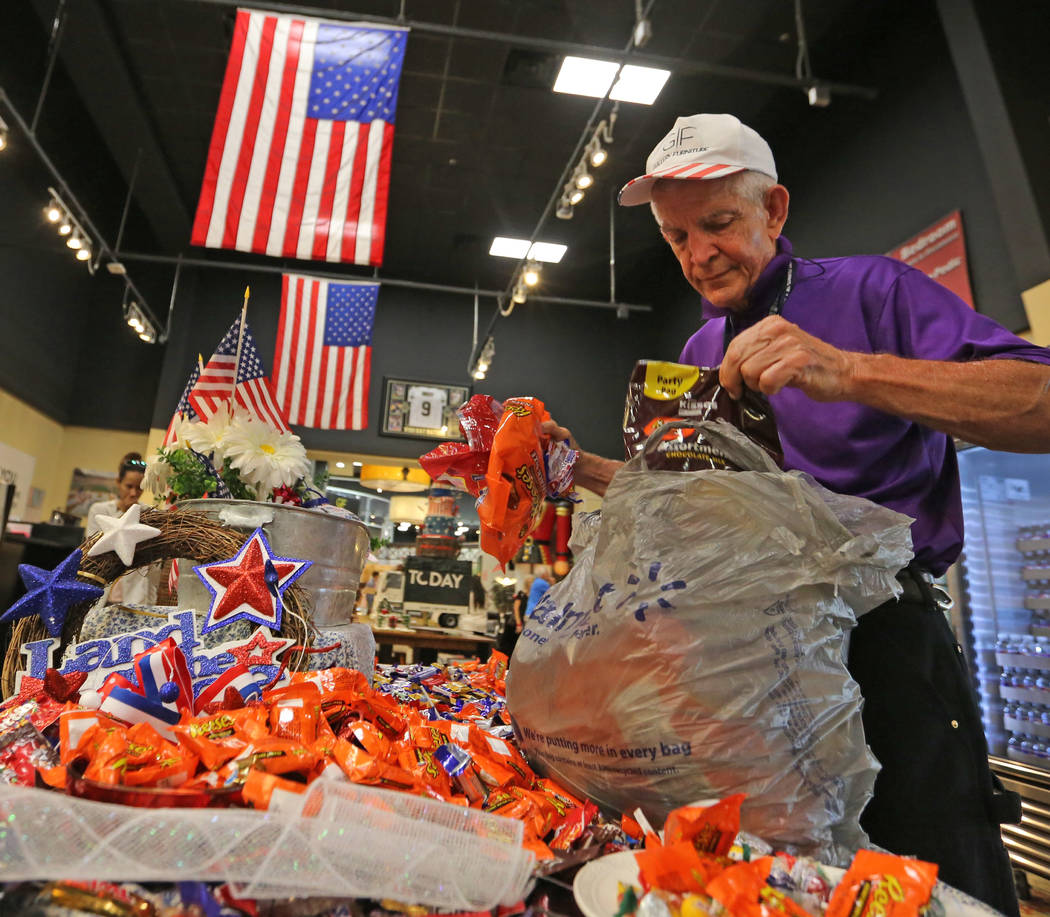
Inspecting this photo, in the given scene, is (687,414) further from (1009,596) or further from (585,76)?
(585,76)

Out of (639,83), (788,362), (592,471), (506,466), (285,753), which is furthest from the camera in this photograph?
(639,83)

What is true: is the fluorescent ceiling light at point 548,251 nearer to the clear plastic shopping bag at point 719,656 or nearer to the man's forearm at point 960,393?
the man's forearm at point 960,393

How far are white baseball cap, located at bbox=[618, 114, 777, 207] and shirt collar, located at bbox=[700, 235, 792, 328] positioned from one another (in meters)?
0.14

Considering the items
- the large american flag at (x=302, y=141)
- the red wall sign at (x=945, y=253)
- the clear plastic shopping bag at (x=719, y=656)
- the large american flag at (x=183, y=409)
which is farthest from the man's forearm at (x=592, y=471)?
the red wall sign at (x=945, y=253)

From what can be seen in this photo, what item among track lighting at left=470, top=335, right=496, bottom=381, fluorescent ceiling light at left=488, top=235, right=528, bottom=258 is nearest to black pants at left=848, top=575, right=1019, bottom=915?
track lighting at left=470, top=335, right=496, bottom=381

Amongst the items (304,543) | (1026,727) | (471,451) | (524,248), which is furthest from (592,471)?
(524,248)

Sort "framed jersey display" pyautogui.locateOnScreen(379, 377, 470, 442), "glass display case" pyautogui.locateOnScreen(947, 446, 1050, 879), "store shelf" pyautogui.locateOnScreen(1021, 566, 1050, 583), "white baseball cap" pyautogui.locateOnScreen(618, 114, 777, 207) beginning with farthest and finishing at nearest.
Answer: "framed jersey display" pyautogui.locateOnScreen(379, 377, 470, 442)
"store shelf" pyautogui.locateOnScreen(1021, 566, 1050, 583)
"glass display case" pyautogui.locateOnScreen(947, 446, 1050, 879)
"white baseball cap" pyautogui.locateOnScreen(618, 114, 777, 207)

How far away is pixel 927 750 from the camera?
0.93 m

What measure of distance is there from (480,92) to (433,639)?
458 centimetres

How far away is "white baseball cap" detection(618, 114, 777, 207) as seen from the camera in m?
1.10

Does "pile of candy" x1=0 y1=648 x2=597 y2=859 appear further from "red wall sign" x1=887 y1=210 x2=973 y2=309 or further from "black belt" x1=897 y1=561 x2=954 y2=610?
"red wall sign" x1=887 y1=210 x2=973 y2=309

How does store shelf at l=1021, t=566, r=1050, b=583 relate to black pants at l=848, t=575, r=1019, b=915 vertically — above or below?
above

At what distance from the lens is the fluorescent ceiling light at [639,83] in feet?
14.6

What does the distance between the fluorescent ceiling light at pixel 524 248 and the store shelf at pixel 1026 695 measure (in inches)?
221
